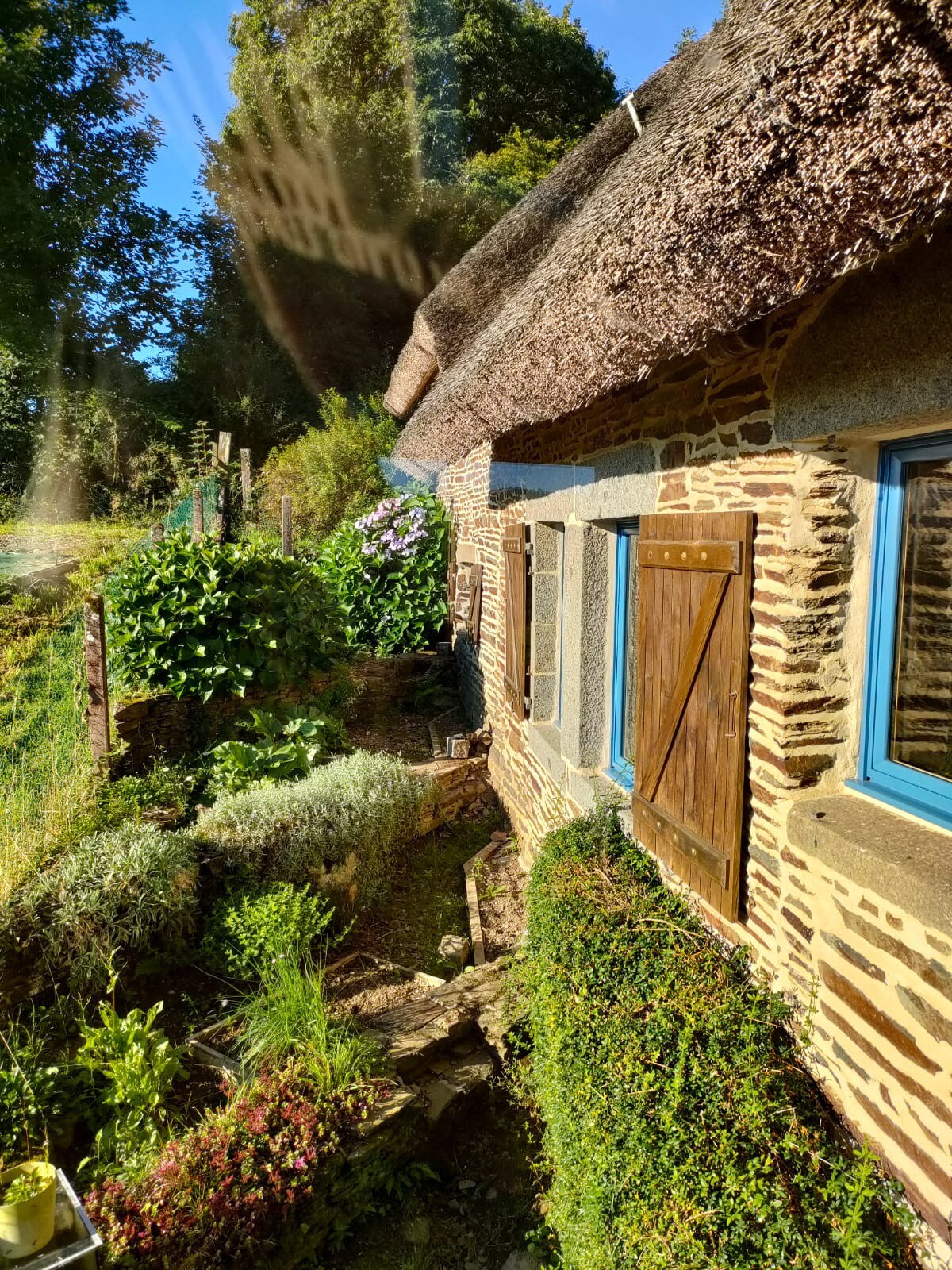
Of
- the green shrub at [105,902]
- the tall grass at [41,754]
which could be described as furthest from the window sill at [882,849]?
the tall grass at [41,754]

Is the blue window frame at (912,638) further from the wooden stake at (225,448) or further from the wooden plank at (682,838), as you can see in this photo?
the wooden stake at (225,448)

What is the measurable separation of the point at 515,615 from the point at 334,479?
28.4 ft

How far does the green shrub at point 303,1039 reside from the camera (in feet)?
9.20

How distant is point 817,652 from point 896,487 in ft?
1.69

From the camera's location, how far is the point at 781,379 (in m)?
2.13

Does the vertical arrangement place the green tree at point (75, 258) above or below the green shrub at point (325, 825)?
above

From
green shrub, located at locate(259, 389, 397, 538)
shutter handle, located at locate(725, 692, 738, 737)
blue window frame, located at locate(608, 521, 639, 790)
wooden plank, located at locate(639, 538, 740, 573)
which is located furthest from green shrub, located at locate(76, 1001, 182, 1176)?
green shrub, located at locate(259, 389, 397, 538)

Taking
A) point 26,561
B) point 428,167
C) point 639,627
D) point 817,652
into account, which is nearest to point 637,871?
point 639,627

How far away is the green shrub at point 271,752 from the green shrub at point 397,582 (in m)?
2.95

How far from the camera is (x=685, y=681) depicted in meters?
2.58

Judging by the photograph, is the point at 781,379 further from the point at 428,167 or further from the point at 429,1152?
the point at 428,167

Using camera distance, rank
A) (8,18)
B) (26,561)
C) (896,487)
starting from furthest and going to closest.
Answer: (8,18) < (26,561) < (896,487)

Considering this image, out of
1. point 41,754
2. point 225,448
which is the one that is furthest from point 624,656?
point 225,448

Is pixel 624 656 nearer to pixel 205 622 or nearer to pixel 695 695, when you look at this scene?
pixel 695 695
